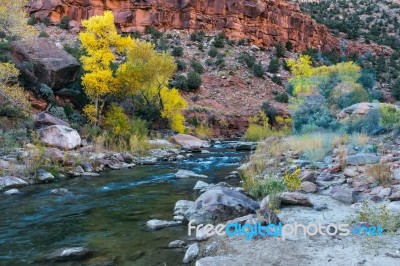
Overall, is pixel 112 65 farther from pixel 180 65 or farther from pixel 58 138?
pixel 180 65

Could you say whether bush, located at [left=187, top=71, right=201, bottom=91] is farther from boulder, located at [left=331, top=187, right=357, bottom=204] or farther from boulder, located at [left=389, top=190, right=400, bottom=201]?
boulder, located at [left=389, top=190, right=400, bottom=201]

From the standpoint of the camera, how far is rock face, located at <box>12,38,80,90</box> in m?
19.9

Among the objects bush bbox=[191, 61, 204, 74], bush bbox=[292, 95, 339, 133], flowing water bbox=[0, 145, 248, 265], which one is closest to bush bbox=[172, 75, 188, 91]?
bush bbox=[191, 61, 204, 74]

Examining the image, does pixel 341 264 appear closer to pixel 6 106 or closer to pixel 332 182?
pixel 332 182

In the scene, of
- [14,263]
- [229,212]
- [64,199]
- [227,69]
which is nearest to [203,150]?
[64,199]

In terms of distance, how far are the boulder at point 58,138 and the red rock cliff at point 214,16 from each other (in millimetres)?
30313

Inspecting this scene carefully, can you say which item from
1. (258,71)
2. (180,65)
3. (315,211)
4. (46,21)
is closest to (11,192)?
(315,211)

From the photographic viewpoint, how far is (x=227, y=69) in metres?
38.9

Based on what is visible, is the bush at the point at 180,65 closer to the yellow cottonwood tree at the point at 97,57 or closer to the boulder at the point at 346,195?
the yellow cottonwood tree at the point at 97,57

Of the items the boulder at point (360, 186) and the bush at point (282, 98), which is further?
the bush at point (282, 98)

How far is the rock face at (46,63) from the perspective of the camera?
65.3ft

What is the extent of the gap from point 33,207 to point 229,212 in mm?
4391

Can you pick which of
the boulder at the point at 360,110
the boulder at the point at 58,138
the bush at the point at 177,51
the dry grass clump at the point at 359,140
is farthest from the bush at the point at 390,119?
the bush at the point at 177,51

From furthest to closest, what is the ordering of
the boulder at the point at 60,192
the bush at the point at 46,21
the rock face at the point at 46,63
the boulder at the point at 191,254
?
1. the bush at the point at 46,21
2. the rock face at the point at 46,63
3. the boulder at the point at 60,192
4. the boulder at the point at 191,254
